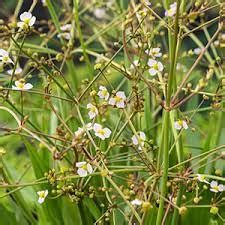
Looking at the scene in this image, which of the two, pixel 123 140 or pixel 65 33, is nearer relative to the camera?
pixel 123 140

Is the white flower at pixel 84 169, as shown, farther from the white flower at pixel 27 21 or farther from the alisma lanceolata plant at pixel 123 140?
the white flower at pixel 27 21

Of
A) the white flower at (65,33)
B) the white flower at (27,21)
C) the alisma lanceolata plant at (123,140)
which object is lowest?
the alisma lanceolata plant at (123,140)

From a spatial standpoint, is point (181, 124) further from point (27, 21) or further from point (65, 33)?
point (65, 33)

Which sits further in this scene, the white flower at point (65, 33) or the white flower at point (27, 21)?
the white flower at point (65, 33)

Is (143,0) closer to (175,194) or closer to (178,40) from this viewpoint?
(178,40)

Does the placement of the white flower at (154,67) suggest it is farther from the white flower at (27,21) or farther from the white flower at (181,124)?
the white flower at (27,21)

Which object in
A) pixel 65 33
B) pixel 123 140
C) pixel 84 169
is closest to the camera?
pixel 84 169

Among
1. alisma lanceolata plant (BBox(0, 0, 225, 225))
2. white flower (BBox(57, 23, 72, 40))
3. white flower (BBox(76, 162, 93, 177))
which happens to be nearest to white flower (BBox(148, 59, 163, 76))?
alisma lanceolata plant (BBox(0, 0, 225, 225))

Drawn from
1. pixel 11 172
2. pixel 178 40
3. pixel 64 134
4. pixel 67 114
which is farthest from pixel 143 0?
pixel 11 172

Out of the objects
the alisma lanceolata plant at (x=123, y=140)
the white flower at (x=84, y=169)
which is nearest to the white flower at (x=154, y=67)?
the alisma lanceolata plant at (x=123, y=140)

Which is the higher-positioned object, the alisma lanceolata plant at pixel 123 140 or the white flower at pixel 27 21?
the white flower at pixel 27 21

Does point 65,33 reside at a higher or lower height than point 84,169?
higher

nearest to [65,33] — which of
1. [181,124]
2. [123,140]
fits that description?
[123,140]
